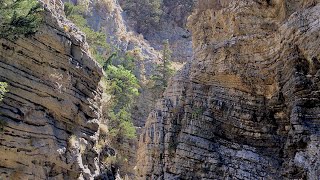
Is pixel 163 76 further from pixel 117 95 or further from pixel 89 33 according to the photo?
pixel 89 33

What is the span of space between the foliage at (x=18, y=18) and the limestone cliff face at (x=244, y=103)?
7.24 meters

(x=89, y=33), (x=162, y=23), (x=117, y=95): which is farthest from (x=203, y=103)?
(x=162, y=23)

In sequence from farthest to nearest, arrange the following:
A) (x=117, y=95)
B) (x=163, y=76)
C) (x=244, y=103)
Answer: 1. (x=163, y=76)
2. (x=117, y=95)
3. (x=244, y=103)

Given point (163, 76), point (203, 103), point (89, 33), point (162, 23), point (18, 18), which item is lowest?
point (203, 103)

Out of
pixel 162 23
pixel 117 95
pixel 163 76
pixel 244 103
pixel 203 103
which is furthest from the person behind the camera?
pixel 162 23

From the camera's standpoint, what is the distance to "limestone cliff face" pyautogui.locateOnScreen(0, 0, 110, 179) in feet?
59.2

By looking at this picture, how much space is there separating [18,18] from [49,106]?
4.45m

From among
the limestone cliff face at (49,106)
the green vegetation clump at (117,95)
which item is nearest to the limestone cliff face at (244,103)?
the limestone cliff face at (49,106)

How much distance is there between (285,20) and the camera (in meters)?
16.3

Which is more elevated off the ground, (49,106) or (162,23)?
(162,23)

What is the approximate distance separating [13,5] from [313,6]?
42.0 ft

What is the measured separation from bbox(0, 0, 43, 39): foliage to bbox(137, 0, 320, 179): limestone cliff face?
23.7ft

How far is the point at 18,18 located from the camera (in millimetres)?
18547

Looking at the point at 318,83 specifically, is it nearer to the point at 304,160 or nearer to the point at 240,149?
the point at 304,160
